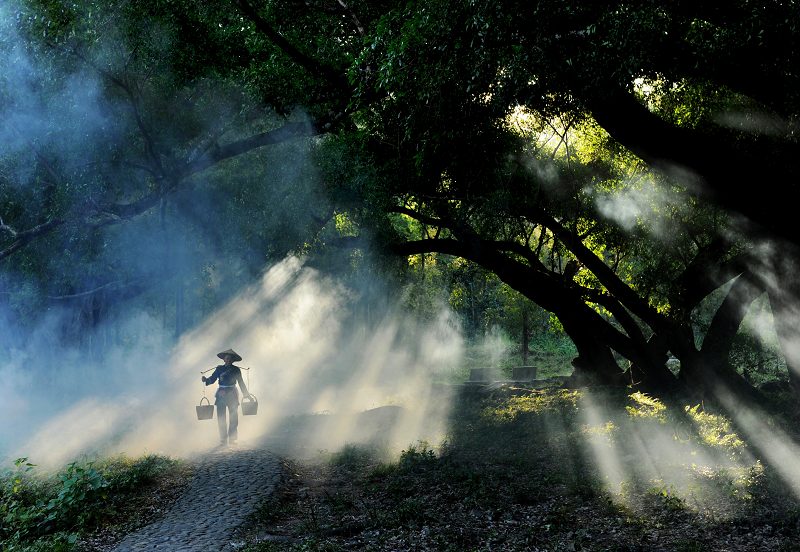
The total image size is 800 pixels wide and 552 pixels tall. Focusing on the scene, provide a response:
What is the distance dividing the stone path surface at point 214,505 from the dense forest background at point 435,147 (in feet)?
16.6

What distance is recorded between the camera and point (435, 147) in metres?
11.1

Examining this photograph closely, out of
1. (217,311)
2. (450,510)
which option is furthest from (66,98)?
(217,311)

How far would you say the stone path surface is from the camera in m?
8.38

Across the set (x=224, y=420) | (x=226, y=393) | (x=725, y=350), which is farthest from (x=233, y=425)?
(x=725, y=350)

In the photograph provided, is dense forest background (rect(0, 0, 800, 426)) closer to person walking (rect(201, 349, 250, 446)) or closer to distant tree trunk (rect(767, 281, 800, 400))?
distant tree trunk (rect(767, 281, 800, 400))

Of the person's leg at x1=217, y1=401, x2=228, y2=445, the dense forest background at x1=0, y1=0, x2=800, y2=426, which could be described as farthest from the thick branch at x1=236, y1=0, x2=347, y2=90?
the person's leg at x1=217, y1=401, x2=228, y2=445

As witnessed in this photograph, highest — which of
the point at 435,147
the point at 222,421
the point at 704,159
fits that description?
the point at 435,147

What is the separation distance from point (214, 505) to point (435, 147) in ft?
20.3

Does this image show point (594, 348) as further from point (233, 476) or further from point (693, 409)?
point (233, 476)

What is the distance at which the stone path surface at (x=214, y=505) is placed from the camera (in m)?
8.38

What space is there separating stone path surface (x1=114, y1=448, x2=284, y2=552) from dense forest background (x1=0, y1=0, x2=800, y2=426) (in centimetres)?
506

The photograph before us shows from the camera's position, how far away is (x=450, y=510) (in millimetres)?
9359

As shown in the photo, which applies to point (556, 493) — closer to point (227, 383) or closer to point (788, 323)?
point (788, 323)

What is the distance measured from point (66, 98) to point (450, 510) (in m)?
10.2
